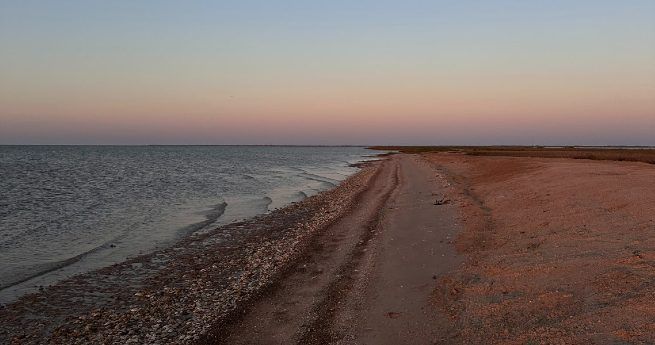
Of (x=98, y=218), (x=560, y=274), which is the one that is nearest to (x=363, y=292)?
(x=560, y=274)

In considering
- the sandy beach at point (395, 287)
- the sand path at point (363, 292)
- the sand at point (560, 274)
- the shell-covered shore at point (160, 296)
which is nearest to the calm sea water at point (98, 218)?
the shell-covered shore at point (160, 296)

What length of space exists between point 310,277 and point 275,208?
58.1 feet

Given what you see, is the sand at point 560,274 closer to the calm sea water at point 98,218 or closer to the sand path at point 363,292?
the sand path at point 363,292

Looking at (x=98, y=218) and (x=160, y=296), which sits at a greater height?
(x=160, y=296)

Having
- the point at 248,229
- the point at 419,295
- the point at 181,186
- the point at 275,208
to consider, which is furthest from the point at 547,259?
the point at 181,186

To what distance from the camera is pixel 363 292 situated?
10773 mm

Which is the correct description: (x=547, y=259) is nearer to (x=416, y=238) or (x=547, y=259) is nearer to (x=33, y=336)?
(x=416, y=238)

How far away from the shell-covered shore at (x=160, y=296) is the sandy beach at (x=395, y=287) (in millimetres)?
48

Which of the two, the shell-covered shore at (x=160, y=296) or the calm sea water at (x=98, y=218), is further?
the calm sea water at (x=98, y=218)

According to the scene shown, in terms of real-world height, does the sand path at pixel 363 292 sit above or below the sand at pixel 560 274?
below

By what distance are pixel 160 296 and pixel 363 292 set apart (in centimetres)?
540

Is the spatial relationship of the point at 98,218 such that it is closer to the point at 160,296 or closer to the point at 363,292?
the point at 160,296

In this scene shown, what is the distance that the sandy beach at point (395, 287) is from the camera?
816 centimetres

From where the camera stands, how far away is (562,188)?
2252 centimetres
